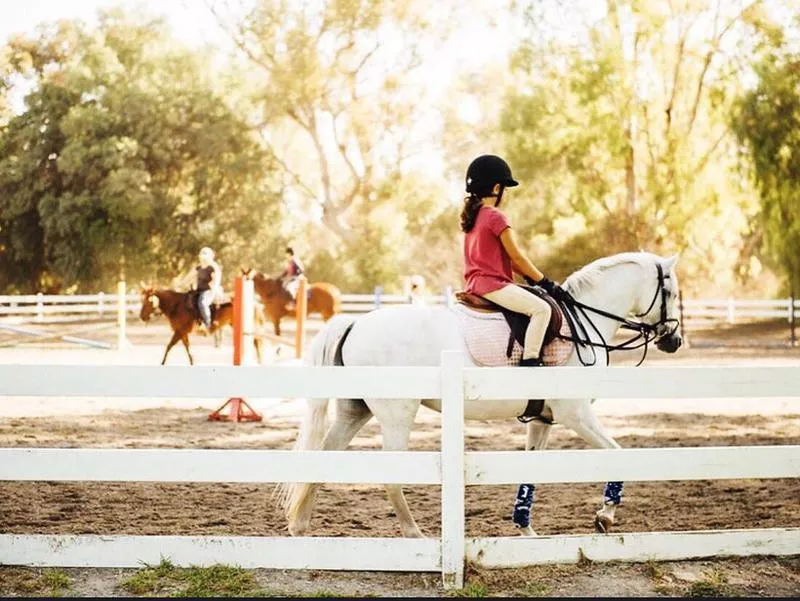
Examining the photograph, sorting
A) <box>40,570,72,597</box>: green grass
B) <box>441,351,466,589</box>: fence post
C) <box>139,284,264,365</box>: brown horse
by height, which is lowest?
<box>40,570,72,597</box>: green grass

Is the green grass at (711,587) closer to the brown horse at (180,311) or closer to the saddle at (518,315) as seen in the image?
the saddle at (518,315)

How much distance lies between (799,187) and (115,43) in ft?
88.4

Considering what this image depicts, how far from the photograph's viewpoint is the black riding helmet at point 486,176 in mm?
5688

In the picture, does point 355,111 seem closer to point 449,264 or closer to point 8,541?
point 449,264

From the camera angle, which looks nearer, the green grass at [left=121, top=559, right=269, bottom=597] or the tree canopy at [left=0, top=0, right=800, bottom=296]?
the green grass at [left=121, top=559, right=269, bottom=597]

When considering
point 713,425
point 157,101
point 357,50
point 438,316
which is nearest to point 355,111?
point 357,50

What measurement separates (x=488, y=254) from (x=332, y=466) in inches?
67.8

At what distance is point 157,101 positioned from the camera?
38.3 metres

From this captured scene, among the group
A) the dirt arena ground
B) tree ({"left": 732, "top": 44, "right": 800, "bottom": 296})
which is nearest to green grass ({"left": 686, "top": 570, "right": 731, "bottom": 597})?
the dirt arena ground

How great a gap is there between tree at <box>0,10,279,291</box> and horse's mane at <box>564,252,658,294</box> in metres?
24.7

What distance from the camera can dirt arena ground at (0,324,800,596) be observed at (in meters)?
4.61

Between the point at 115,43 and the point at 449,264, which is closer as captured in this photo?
the point at 115,43

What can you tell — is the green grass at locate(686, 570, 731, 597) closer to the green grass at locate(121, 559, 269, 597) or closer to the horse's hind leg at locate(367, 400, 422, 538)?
the horse's hind leg at locate(367, 400, 422, 538)

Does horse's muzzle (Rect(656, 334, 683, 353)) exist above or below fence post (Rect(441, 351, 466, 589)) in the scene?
above
